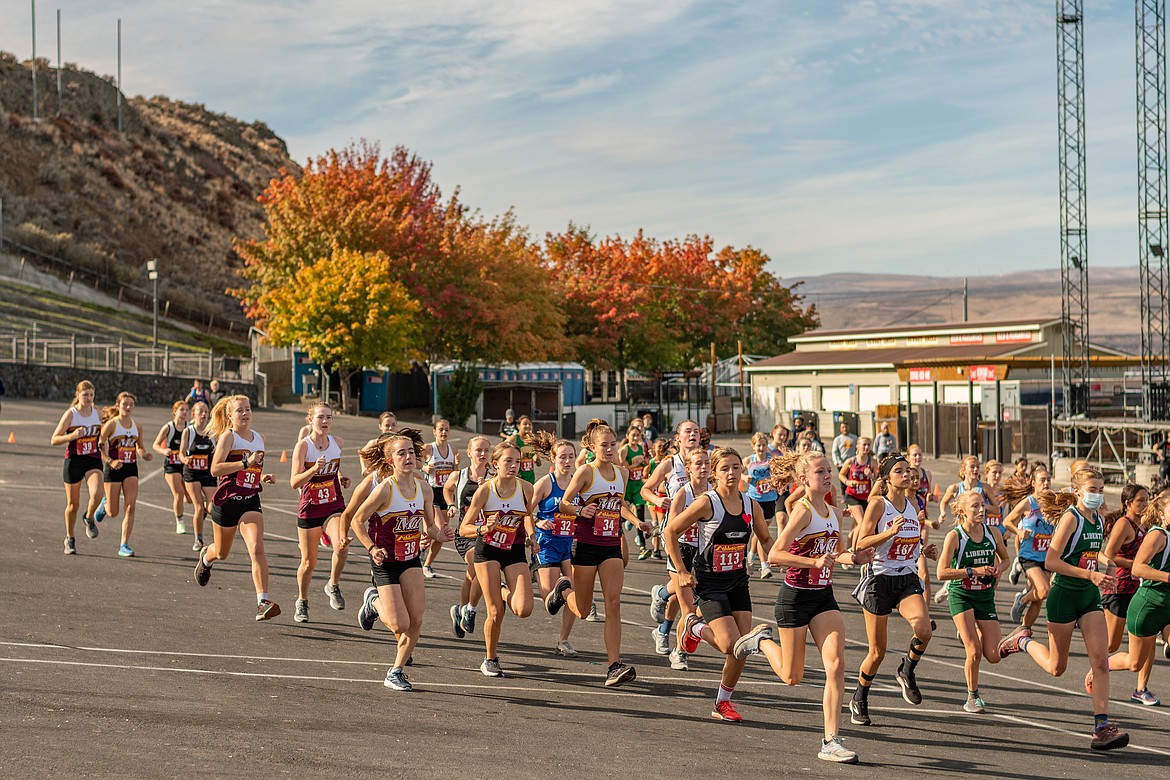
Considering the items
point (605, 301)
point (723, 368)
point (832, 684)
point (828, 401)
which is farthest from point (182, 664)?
point (723, 368)

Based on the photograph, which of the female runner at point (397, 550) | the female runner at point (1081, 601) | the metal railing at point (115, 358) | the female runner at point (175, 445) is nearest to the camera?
the female runner at point (1081, 601)

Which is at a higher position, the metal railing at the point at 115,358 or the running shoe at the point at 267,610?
the metal railing at the point at 115,358

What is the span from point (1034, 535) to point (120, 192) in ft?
297

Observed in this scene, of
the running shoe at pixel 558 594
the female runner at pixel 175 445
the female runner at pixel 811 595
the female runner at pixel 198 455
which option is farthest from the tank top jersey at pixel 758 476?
the female runner at pixel 811 595

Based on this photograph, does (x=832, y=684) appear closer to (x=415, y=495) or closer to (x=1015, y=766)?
(x=1015, y=766)

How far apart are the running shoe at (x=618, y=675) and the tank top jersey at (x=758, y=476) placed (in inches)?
264

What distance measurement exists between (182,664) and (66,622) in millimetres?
1865

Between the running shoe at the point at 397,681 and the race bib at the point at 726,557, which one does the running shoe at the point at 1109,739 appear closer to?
the race bib at the point at 726,557

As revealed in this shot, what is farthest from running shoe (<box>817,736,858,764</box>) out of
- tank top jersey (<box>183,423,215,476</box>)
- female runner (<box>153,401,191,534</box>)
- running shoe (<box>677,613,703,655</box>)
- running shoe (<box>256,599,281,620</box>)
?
female runner (<box>153,401,191,534</box>)

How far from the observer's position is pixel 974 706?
9539mm

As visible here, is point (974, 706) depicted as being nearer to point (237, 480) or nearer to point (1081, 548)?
point (1081, 548)

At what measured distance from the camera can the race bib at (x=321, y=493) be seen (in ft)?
36.9

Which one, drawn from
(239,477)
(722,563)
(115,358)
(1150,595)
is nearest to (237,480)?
(239,477)

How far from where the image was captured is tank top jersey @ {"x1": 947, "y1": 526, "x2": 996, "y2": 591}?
9508mm
